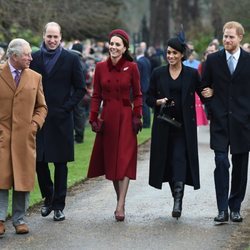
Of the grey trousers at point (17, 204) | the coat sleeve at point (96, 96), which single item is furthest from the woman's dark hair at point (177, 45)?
the grey trousers at point (17, 204)

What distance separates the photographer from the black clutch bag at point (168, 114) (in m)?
9.55

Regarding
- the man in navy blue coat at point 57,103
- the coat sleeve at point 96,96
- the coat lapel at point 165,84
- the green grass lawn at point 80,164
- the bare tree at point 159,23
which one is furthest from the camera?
the bare tree at point 159,23

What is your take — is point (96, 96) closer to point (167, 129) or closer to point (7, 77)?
point (167, 129)

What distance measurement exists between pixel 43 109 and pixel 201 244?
2.04m

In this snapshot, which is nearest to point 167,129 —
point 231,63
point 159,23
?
point 231,63

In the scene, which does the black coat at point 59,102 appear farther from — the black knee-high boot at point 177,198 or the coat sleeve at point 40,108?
the black knee-high boot at point 177,198

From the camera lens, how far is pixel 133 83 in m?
9.71

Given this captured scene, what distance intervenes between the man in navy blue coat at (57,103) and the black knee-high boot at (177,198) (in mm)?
1140

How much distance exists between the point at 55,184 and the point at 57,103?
0.85 m

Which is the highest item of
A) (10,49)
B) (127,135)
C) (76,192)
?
(10,49)

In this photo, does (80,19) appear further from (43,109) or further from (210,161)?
(43,109)

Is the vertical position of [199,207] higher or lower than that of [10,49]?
lower

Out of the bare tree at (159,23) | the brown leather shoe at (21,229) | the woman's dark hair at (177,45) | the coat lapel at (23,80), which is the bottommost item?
the brown leather shoe at (21,229)

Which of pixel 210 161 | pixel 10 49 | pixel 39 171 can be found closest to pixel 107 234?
pixel 39 171
